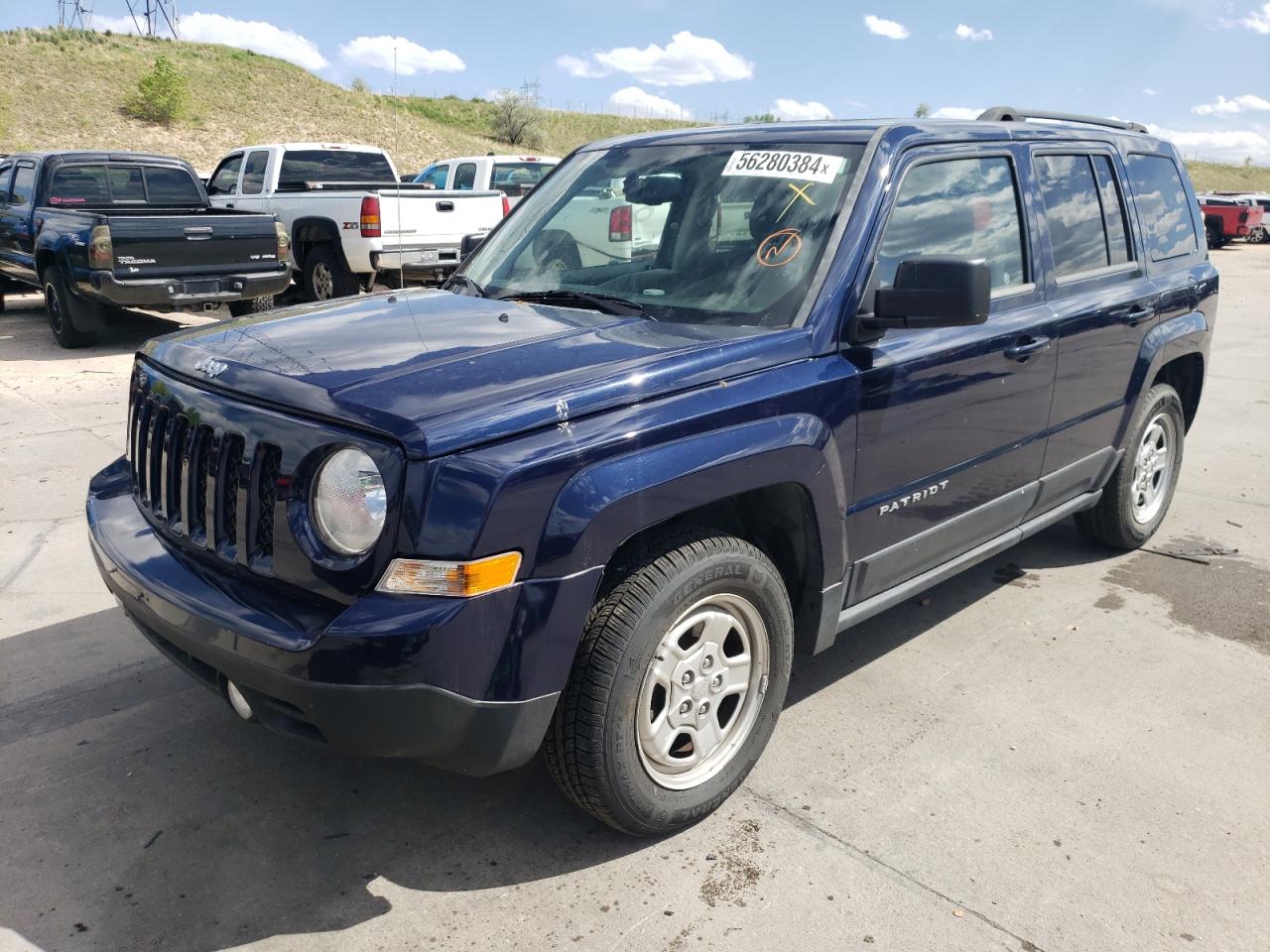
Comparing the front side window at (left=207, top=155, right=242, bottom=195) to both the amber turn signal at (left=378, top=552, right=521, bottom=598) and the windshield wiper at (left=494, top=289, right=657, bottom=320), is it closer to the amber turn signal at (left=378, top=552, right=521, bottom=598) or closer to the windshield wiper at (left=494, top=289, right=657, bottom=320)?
the windshield wiper at (left=494, top=289, right=657, bottom=320)

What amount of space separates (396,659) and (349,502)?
15.5 inches

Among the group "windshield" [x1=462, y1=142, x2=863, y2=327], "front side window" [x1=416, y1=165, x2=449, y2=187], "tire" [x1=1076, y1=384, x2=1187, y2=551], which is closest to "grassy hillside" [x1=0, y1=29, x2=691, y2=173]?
"front side window" [x1=416, y1=165, x2=449, y2=187]

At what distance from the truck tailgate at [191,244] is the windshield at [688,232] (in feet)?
22.3

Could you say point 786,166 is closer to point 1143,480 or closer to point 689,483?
point 689,483

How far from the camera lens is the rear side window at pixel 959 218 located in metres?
3.46

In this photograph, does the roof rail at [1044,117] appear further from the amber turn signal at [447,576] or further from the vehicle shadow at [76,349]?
the vehicle shadow at [76,349]

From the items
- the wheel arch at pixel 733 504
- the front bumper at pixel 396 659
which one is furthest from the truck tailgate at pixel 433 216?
the front bumper at pixel 396 659

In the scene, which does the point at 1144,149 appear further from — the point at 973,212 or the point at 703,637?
the point at 703,637

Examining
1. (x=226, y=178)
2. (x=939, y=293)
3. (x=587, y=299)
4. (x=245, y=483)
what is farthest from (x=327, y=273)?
(x=939, y=293)

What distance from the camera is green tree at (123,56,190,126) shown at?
5266 centimetres

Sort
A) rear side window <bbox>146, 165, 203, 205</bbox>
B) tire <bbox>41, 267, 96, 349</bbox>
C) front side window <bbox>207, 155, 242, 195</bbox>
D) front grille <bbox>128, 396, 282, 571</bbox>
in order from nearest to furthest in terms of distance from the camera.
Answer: front grille <bbox>128, 396, 282, 571</bbox>, tire <bbox>41, 267, 96, 349</bbox>, rear side window <bbox>146, 165, 203, 205</bbox>, front side window <bbox>207, 155, 242, 195</bbox>

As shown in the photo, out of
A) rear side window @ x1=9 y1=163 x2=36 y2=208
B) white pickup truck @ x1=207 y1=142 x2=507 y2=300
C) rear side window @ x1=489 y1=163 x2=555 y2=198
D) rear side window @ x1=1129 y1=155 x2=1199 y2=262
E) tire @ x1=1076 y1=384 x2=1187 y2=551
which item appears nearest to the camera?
rear side window @ x1=1129 y1=155 x2=1199 y2=262

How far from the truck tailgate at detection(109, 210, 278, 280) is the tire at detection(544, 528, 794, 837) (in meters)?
8.54

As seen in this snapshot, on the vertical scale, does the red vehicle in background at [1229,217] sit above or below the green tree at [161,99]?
below
